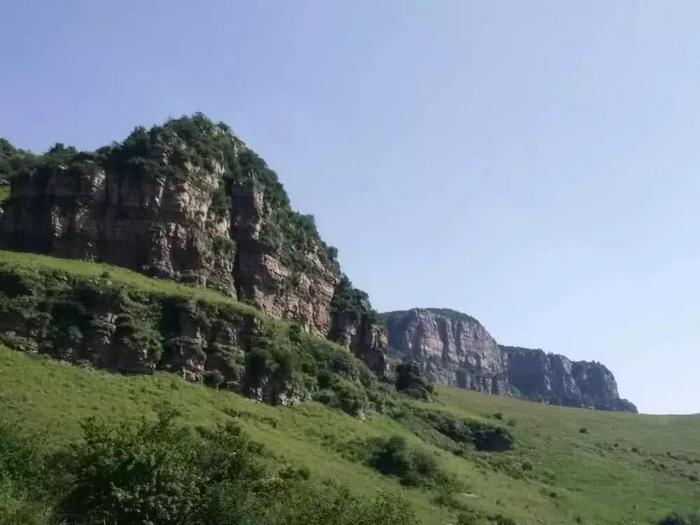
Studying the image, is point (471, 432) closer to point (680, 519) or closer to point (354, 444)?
point (680, 519)

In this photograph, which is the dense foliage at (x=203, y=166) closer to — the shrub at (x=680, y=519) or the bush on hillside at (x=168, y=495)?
the bush on hillside at (x=168, y=495)

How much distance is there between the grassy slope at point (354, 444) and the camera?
187ft

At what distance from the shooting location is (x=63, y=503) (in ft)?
126

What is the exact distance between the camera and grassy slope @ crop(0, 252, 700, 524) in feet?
187

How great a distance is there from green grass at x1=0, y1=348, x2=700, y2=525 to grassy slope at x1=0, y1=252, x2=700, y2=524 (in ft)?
0.52

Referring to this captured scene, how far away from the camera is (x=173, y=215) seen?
86625 mm

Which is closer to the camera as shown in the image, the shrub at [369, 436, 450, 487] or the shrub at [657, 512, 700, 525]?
the shrub at [369, 436, 450, 487]

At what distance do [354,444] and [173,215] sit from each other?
3487cm

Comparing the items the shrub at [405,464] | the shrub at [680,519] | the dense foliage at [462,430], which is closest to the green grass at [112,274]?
the shrub at [405,464]

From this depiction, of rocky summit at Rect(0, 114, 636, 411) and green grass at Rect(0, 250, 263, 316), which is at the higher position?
rocky summit at Rect(0, 114, 636, 411)

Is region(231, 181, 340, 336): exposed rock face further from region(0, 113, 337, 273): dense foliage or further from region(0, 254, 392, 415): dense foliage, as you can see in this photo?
region(0, 254, 392, 415): dense foliage

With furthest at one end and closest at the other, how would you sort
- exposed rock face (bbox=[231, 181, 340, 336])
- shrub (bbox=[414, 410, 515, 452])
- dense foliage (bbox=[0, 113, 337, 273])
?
shrub (bbox=[414, 410, 515, 452]) < exposed rock face (bbox=[231, 181, 340, 336]) < dense foliage (bbox=[0, 113, 337, 273])

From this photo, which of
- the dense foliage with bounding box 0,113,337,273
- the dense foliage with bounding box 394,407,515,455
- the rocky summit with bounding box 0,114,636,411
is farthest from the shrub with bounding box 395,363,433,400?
the rocky summit with bounding box 0,114,636,411

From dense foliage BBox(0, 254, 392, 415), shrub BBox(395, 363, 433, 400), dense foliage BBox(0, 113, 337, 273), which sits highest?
dense foliage BBox(0, 113, 337, 273)
